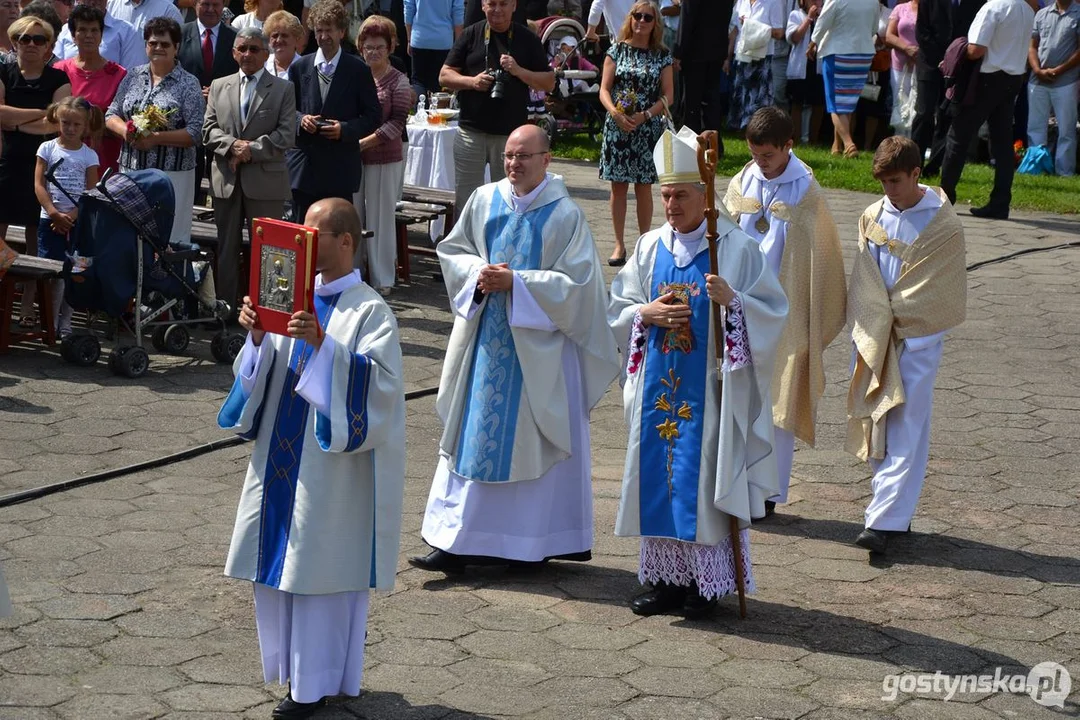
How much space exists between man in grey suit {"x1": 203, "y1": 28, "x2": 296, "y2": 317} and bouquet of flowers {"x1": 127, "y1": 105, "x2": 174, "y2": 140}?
11.5 inches

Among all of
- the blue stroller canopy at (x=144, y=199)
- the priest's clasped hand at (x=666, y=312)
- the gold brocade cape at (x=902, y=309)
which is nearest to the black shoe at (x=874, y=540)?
the gold brocade cape at (x=902, y=309)

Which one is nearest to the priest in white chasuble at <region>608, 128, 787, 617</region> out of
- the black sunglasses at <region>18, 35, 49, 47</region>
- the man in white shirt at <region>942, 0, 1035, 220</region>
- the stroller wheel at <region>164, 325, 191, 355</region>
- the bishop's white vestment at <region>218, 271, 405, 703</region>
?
the bishop's white vestment at <region>218, 271, 405, 703</region>

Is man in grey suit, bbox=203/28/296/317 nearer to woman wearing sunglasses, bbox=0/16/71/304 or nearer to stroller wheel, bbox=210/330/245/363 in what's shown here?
stroller wheel, bbox=210/330/245/363

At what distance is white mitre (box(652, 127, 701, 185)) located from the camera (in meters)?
5.82

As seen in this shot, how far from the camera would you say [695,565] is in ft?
19.6

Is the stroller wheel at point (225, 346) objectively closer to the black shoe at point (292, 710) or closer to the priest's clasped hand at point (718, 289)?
the priest's clasped hand at point (718, 289)

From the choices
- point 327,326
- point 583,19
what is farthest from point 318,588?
point 583,19

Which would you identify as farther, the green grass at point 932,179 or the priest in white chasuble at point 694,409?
the green grass at point 932,179

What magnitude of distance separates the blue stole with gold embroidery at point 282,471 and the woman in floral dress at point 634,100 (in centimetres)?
Result: 690

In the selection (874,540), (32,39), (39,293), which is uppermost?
(32,39)

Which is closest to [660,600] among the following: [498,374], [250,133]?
[498,374]

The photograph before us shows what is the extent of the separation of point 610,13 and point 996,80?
14.9 ft

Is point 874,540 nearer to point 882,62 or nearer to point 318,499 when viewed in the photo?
point 318,499

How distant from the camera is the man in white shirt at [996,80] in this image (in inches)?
531
